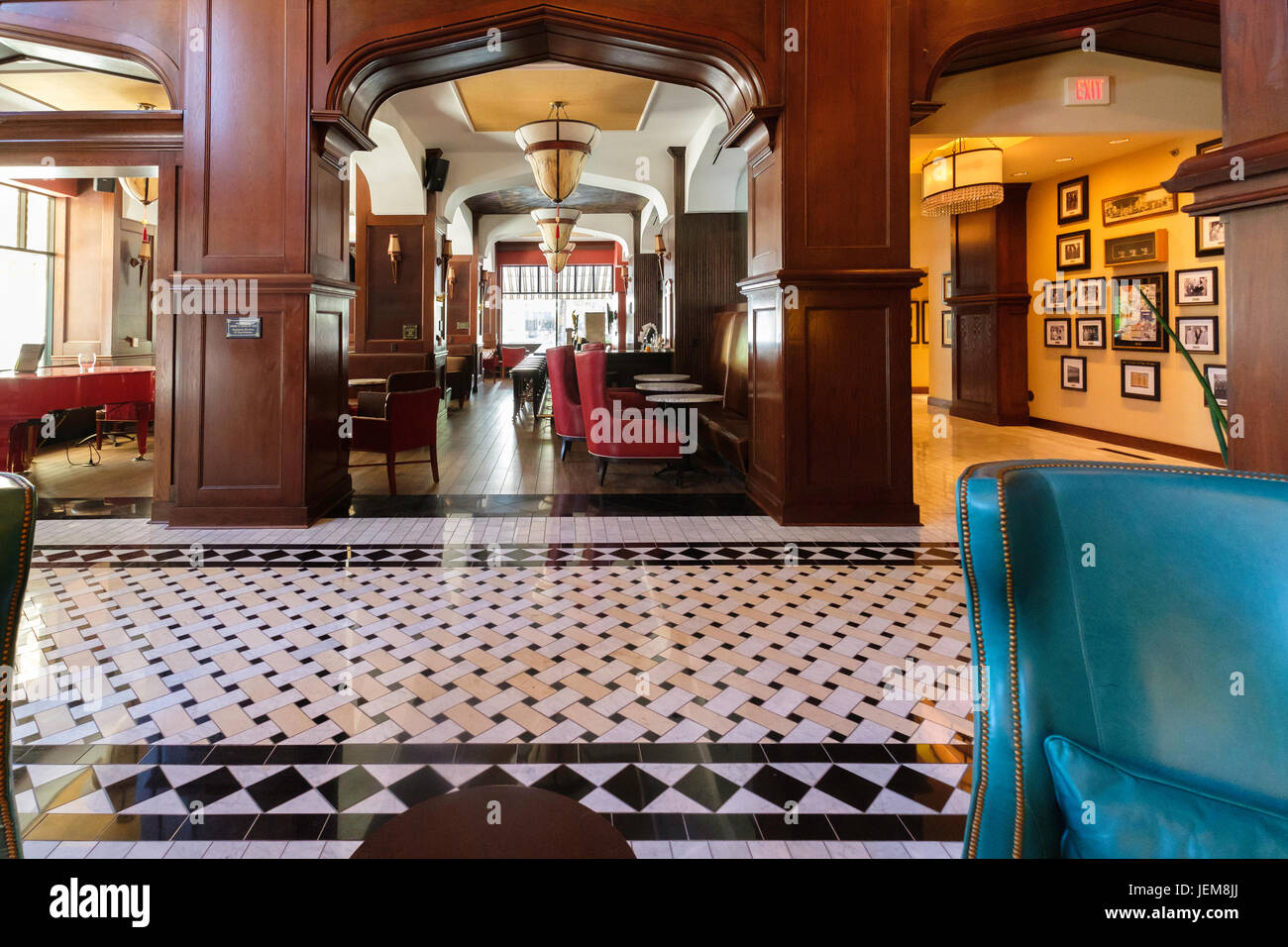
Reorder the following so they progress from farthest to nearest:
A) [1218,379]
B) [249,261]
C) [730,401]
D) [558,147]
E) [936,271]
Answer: [936,271] < [730,401] < [558,147] < [1218,379] < [249,261]

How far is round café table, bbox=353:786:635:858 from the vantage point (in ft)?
3.23

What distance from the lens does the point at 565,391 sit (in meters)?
7.08

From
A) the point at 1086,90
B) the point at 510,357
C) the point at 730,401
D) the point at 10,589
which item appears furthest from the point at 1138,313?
the point at 510,357

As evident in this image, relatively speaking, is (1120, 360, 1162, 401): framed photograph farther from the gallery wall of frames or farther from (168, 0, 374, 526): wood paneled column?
(168, 0, 374, 526): wood paneled column

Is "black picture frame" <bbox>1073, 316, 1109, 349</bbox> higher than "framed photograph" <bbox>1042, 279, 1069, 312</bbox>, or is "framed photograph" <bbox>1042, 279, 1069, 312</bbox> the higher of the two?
"framed photograph" <bbox>1042, 279, 1069, 312</bbox>

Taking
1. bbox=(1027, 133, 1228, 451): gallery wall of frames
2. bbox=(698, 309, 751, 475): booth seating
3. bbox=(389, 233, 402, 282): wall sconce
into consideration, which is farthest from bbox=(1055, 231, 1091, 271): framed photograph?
bbox=(389, 233, 402, 282): wall sconce

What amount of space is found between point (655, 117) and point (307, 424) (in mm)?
6819

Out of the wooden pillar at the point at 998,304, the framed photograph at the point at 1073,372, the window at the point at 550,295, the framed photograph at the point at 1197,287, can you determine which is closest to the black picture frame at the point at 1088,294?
the framed photograph at the point at 1073,372

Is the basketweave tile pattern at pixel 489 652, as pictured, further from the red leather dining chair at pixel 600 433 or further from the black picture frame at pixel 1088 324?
the black picture frame at pixel 1088 324

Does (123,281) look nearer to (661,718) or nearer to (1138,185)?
(661,718)

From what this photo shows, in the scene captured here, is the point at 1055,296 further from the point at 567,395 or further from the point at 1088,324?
the point at 567,395

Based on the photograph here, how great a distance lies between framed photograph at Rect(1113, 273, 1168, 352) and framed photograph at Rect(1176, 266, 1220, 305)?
0.77ft

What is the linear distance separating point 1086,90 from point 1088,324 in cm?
366

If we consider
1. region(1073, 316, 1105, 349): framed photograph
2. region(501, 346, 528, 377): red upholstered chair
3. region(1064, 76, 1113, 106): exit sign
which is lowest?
region(1073, 316, 1105, 349): framed photograph
